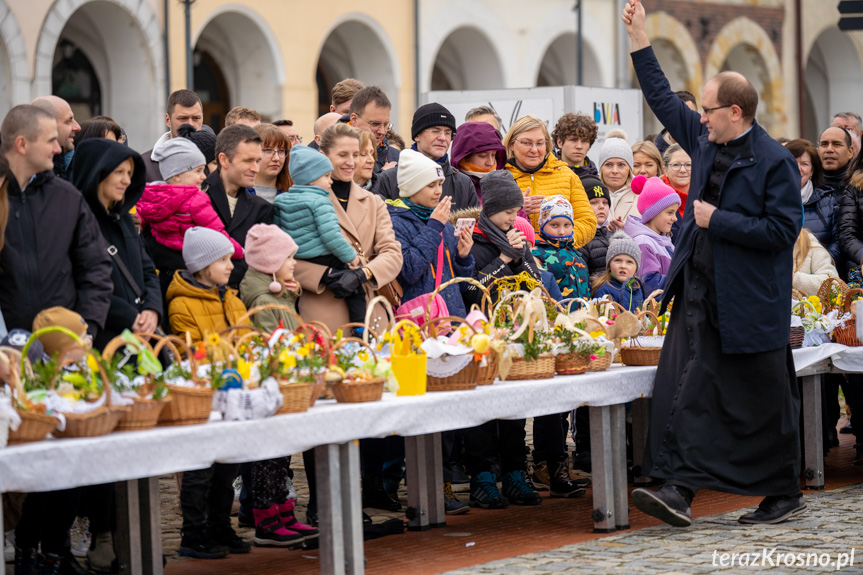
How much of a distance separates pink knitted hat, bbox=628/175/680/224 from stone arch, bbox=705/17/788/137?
16268 millimetres

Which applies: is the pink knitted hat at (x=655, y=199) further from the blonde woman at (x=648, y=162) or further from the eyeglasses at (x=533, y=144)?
the blonde woman at (x=648, y=162)

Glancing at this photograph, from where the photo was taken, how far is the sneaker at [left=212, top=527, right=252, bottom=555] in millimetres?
5969

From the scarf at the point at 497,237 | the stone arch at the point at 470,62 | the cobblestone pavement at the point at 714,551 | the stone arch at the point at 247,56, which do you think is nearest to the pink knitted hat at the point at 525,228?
the scarf at the point at 497,237

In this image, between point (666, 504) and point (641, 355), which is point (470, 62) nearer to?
point (641, 355)

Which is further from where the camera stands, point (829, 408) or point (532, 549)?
point (829, 408)

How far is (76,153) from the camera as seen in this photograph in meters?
5.68

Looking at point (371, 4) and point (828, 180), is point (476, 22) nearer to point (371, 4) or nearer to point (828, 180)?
point (371, 4)

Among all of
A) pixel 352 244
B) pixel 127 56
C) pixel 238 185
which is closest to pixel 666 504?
pixel 352 244

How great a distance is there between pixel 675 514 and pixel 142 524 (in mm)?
2307

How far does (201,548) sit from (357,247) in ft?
5.15

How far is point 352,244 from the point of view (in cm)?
636

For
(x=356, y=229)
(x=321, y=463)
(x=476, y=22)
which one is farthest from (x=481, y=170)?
(x=476, y=22)

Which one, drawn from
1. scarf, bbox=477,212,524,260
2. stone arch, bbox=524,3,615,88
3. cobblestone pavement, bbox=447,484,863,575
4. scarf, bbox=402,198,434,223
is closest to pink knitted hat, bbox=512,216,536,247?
scarf, bbox=477,212,524,260

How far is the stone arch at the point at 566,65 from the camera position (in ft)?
71.6
